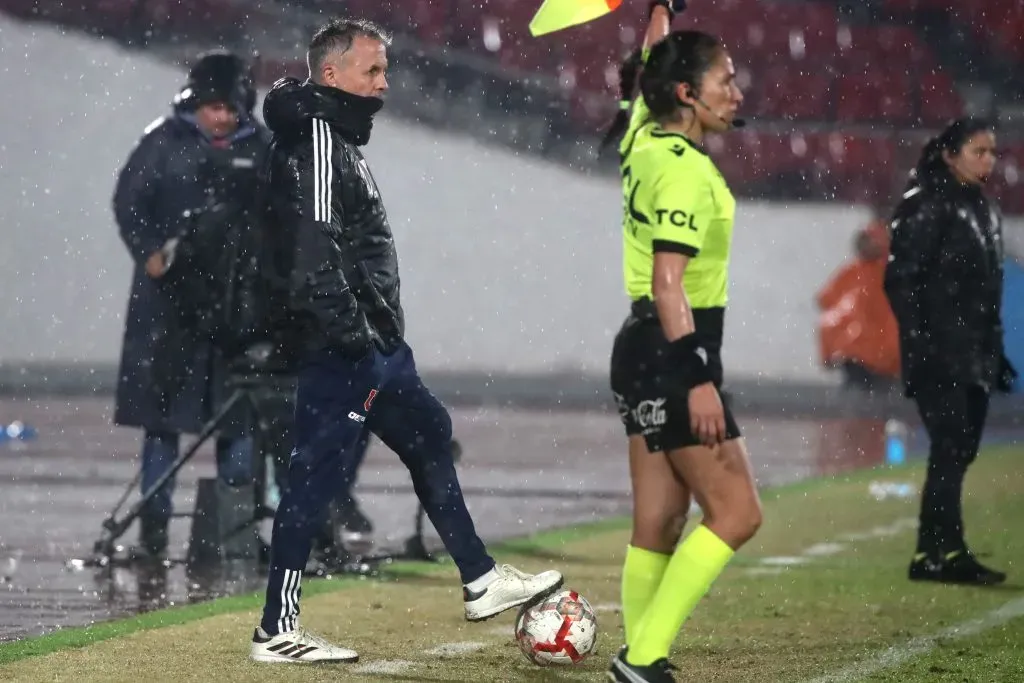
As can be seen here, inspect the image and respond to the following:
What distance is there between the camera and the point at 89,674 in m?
5.20

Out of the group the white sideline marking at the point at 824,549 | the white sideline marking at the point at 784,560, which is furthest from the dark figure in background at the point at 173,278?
the white sideline marking at the point at 824,549

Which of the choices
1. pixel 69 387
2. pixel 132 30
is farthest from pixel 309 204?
pixel 132 30

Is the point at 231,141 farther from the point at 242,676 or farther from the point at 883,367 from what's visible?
the point at 883,367

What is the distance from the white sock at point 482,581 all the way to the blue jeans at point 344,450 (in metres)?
0.02

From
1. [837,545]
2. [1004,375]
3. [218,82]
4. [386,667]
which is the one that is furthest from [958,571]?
[218,82]

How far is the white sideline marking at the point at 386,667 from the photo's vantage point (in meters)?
5.26

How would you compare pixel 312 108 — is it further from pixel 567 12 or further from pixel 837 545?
pixel 837 545

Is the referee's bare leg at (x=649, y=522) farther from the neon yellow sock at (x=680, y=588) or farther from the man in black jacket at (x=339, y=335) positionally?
the man in black jacket at (x=339, y=335)

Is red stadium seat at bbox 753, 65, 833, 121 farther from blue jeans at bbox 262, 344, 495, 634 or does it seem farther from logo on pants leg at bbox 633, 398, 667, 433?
logo on pants leg at bbox 633, 398, 667, 433

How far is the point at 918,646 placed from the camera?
5.82 metres

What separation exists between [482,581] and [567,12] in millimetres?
1671

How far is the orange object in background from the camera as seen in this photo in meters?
19.7

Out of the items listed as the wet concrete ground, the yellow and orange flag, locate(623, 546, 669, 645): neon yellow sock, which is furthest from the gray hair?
the wet concrete ground

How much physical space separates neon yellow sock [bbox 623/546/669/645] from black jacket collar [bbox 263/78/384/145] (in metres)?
1.47
